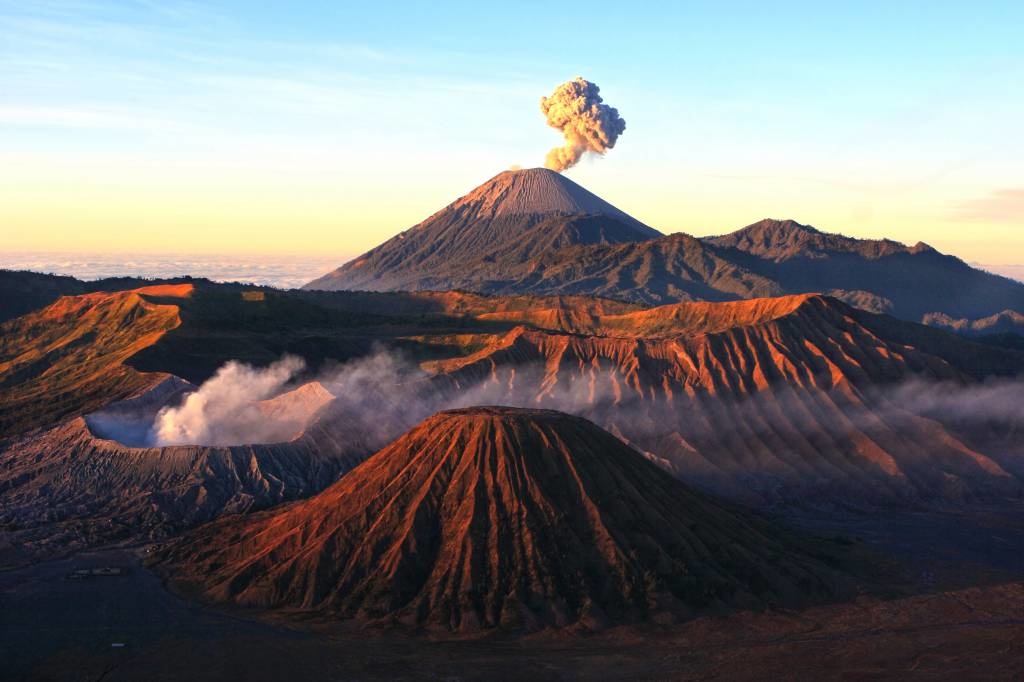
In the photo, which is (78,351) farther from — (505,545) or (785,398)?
(505,545)

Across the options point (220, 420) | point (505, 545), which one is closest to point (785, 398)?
point (220, 420)

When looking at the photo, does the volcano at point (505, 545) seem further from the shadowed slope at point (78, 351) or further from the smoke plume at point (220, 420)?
the shadowed slope at point (78, 351)

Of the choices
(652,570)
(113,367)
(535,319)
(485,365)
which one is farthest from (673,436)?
(535,319)

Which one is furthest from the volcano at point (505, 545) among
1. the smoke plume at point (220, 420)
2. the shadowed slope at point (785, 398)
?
the shadowed slope at point (785, 398)

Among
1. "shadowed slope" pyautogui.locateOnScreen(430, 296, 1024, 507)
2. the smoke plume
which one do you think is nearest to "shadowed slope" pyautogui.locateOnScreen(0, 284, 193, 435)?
the smoke plume

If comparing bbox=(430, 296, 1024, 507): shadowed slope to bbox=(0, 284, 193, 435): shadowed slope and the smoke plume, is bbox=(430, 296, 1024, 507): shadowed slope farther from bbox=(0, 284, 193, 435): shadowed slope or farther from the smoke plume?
bbox=(0, 284, 193, 435): shadowed slope

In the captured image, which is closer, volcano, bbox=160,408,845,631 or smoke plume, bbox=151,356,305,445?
volcano, bbox=160,408,845,631

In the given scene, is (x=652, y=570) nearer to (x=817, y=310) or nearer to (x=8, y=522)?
(x=8, y=522)
